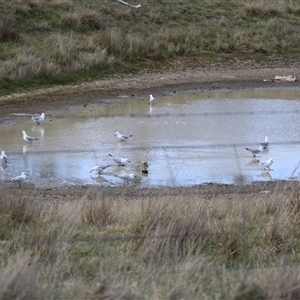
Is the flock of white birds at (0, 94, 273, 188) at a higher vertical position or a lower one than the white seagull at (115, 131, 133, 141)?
higher

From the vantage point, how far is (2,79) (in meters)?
21.4

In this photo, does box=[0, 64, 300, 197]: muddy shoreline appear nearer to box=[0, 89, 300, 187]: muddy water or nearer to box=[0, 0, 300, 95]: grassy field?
box=[0, 89, 300, 187]: muddy water

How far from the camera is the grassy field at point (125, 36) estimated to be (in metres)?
23.3

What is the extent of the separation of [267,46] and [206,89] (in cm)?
672

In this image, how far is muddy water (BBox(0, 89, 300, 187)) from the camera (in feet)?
47.6

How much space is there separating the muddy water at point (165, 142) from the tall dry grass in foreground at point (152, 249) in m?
4.07

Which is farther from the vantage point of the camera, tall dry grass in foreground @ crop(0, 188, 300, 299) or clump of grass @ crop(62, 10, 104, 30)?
clump of grass @ crop(62, 10, 104, 30)

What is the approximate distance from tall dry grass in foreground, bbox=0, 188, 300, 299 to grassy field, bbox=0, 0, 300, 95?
39.6 ft

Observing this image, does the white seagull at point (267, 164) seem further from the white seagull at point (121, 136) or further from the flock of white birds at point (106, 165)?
the white seagull at point (121, 136)


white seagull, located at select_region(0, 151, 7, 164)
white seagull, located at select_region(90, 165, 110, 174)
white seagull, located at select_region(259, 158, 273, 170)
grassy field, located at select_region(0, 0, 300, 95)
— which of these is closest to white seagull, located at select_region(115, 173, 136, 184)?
white seagull, located at select_region(90, 165, 110, 174)

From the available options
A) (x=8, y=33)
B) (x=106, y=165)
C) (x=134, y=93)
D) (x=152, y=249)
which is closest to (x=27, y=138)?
(x=106, y=165)

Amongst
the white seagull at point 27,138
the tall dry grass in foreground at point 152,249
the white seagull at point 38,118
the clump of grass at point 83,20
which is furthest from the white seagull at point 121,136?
the clump of grass at point 83,20

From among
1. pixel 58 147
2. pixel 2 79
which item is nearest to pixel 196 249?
pixel 58 147

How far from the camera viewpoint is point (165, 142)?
16.7 meters
